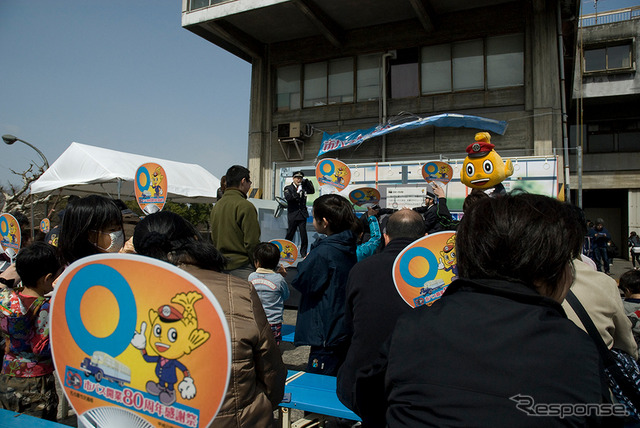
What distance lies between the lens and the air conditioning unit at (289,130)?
1354cm

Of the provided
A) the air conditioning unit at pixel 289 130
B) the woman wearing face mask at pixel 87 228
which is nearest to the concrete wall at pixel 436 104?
the air conditioning unit at pixel 289 130

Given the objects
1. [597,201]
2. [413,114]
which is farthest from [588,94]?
[413,114]

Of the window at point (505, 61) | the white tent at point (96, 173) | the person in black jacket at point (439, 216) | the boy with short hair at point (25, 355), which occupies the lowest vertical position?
the boy with short hair at point (25, 355)

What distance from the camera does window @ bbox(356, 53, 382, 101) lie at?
13148 mm

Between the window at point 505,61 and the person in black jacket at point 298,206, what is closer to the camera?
the person in black jacket at point 298,206

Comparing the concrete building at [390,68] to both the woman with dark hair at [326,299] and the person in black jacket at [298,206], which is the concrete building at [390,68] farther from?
the woman with dark hair at [326,299]

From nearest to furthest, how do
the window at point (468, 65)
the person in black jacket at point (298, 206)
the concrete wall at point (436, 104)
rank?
the person in black jacket at point (298, 206) < the concrete wall at point (436, 104) < the window at point (468, 65)

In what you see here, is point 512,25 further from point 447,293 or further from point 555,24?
point 447,293

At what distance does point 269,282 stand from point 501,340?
327cm

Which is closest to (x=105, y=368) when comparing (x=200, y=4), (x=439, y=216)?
(x=439, y=216)

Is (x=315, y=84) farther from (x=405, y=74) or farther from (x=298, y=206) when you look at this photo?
(x=298, y=206)

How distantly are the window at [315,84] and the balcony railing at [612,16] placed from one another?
1639 centimetres

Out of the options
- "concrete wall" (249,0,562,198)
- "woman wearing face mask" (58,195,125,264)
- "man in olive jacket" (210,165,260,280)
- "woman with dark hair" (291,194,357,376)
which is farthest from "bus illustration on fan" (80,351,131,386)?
"concrete wall" (249,0,562,198)

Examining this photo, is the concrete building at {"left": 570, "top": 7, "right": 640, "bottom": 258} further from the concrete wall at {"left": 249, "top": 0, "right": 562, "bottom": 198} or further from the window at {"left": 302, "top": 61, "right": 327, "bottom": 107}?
the window at {"left": 302, "top": 61, "right": 327, "bottom": 107}
